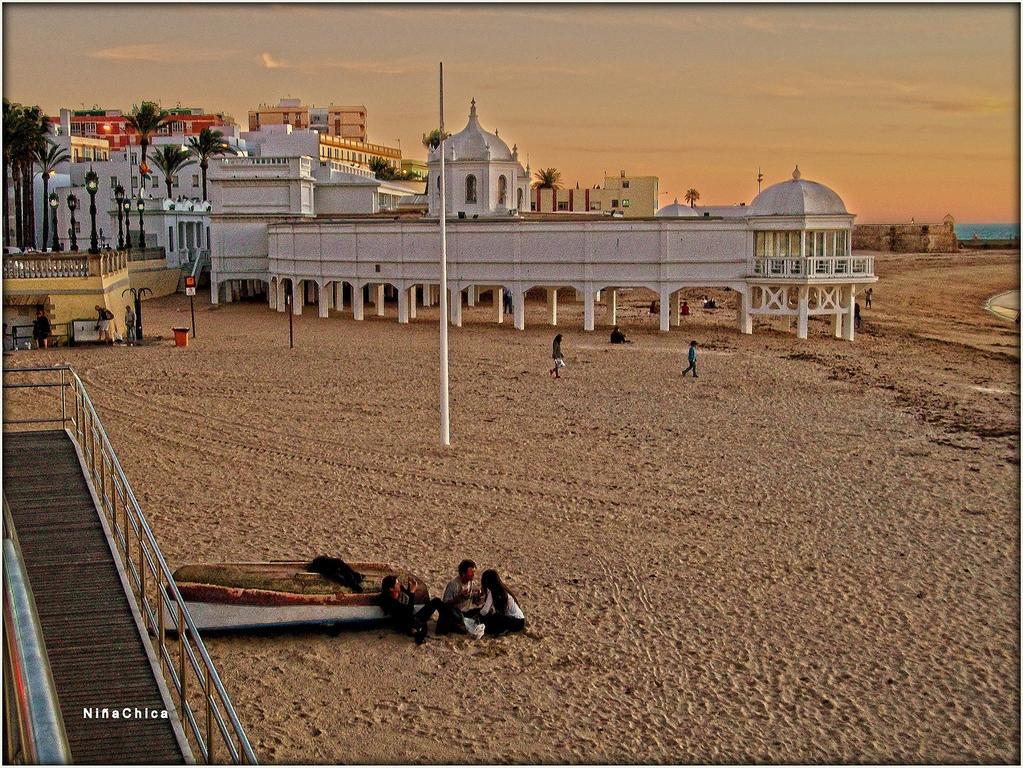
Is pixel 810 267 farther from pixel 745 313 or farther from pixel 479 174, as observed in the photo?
pixel 479 174

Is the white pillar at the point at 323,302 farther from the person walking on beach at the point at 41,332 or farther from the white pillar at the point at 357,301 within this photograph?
the person walking on beach at the point at 41,332

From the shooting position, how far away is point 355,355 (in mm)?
34469

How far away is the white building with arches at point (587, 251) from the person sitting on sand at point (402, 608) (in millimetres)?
28167

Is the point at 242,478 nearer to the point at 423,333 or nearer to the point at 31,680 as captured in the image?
the point at 31,680

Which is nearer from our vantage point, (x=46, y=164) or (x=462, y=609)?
(x=462, y=609)

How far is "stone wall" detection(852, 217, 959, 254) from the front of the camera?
112 metres

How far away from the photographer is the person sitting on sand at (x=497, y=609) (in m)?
13.2

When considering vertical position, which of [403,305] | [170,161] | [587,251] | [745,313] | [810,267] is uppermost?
[170,161]

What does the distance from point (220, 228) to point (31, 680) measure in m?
51.4

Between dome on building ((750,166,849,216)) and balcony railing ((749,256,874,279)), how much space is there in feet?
4.69

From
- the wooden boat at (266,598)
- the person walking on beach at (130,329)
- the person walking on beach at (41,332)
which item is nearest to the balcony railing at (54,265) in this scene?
the person walking on beach at (41,332)

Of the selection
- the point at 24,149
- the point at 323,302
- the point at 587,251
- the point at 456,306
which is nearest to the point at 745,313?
the point at 587,251

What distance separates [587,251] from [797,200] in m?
6.75

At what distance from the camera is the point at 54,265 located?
35.8 metres
